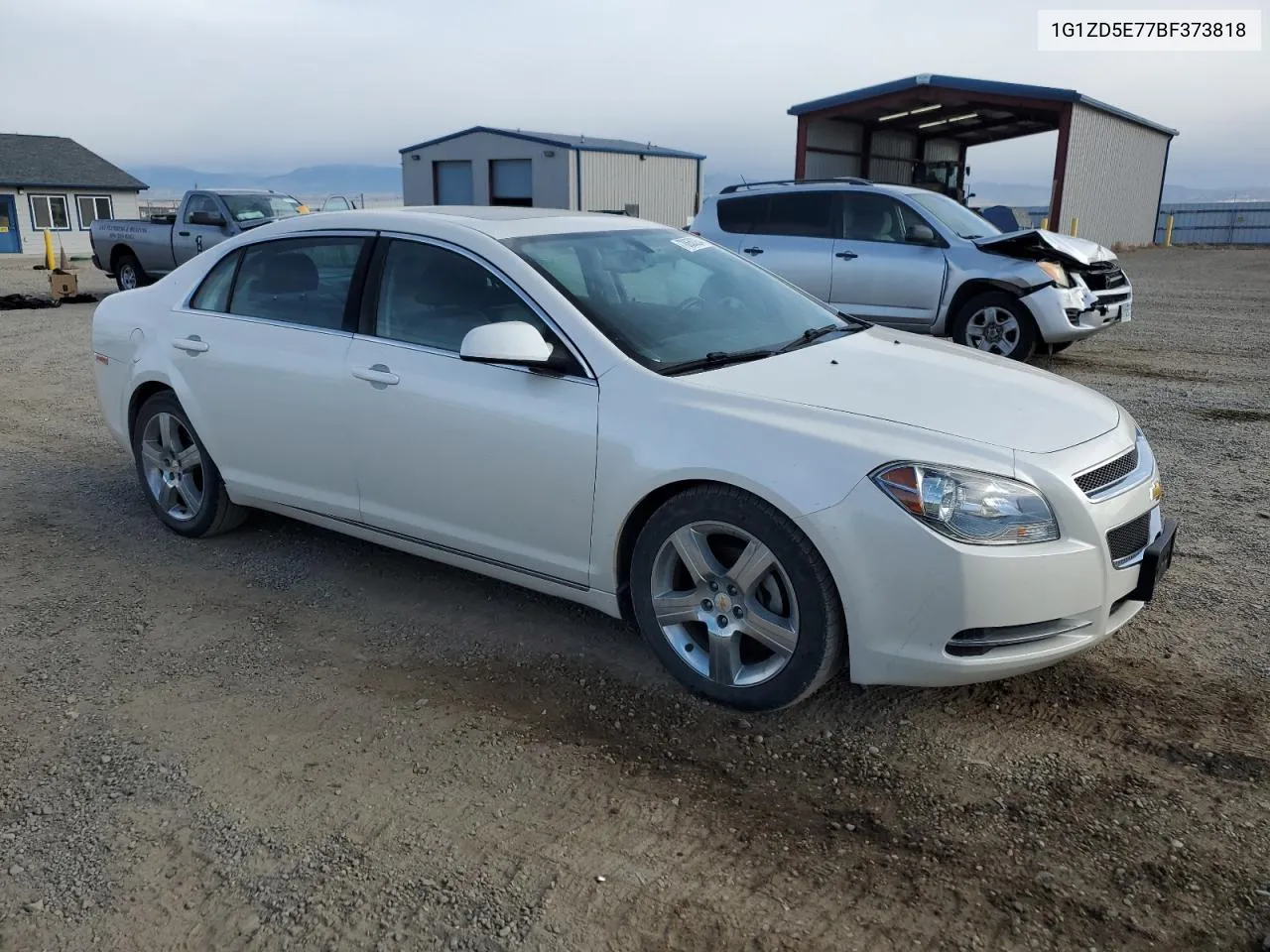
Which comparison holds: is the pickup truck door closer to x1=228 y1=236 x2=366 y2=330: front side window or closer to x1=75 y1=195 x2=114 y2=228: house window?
x1=228 y1=236 x2=366 y2=330: front side window

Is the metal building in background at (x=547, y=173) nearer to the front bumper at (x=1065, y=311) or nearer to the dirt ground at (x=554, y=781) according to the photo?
the front bumper at (x=1065, y=311)

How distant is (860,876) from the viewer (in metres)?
2.74

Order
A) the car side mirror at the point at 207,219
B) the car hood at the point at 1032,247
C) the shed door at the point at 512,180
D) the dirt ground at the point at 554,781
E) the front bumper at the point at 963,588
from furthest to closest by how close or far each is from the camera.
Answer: the shed door at the point at 512,180
the car side mirror at the point at 207,219
the car hood at the point at 1032,247
the front bumper at the point at 963,588
the dirt ground at the point at 554,781

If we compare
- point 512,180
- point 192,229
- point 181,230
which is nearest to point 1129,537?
point 192,229

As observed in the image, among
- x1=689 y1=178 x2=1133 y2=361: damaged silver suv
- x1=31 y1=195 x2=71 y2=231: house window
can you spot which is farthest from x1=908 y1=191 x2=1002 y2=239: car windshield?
x1=31 y1=195 x2=71 y2=231: house window

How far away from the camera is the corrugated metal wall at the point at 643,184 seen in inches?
1479

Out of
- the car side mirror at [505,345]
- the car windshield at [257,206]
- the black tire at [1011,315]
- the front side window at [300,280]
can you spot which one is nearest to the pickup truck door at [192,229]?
the car windshield at [257,206]

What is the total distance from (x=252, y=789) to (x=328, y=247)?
2.47 m

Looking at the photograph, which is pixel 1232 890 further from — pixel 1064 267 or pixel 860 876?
pixel 1064 267

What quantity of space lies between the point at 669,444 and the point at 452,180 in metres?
38.8

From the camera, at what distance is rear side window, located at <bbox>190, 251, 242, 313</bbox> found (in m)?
5.07

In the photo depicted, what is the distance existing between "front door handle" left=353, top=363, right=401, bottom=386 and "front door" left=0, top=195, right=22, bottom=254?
39932 millimetres

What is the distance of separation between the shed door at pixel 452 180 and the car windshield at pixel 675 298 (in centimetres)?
3589

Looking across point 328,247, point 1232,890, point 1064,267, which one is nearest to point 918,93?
point 1064,267
